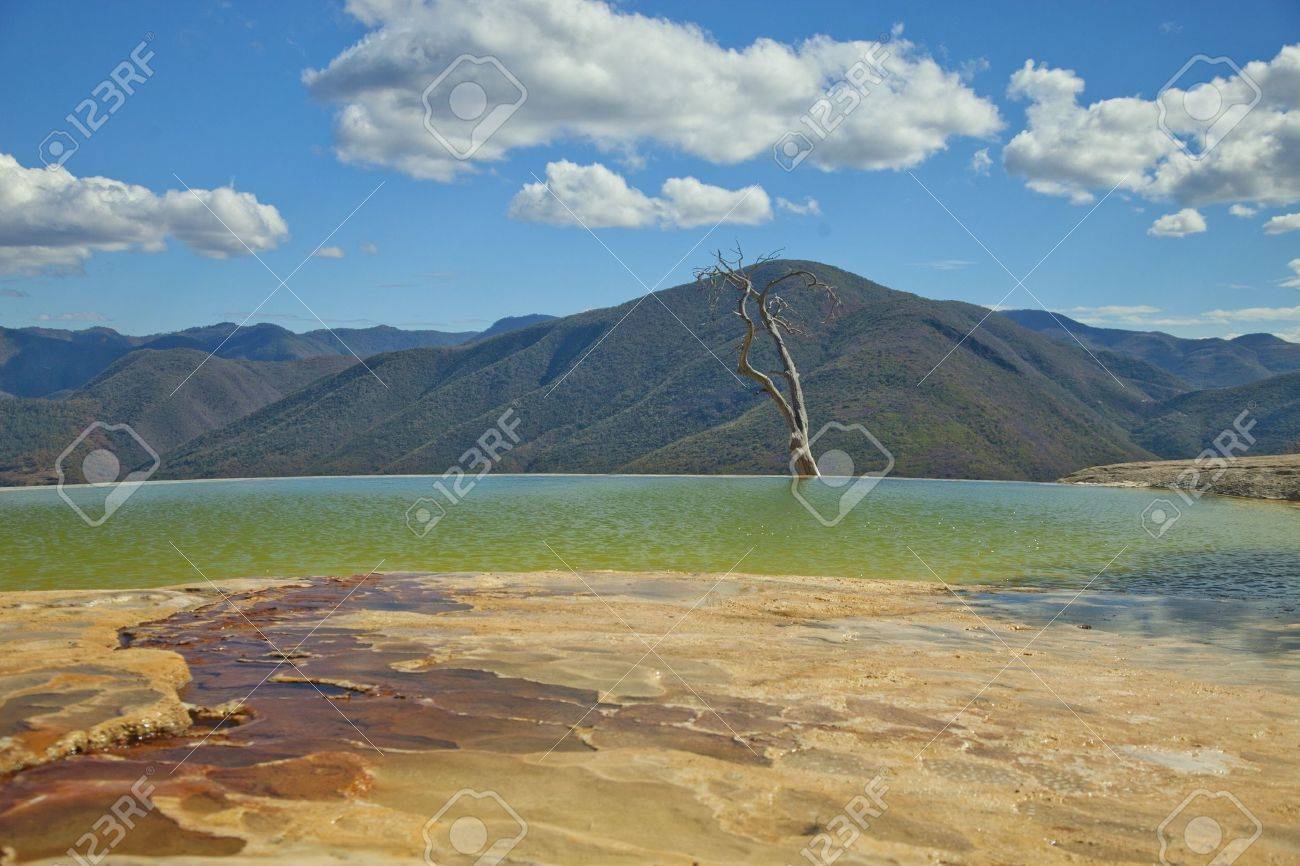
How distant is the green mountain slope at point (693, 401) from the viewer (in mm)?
71812

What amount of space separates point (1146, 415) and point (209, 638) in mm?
136188

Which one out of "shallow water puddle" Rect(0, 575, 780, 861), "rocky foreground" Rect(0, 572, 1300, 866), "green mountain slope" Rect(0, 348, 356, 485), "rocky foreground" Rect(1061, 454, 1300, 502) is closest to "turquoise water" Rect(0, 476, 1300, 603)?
"rocky foreground" Rect(1061, 454, 1300, 502)

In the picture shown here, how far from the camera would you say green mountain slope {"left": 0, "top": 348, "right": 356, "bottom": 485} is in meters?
115

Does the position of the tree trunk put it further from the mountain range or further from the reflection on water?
the reflection on water

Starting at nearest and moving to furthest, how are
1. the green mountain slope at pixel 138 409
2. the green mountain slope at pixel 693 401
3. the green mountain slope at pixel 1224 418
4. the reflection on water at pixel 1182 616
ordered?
the reflection on water at pixel 1182 616 → the green mountain slope at pixel 693 401 → the green mountain slope at pixel 1224 418 → the green mountain slope at pixel 138 409

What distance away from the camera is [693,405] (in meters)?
94.8

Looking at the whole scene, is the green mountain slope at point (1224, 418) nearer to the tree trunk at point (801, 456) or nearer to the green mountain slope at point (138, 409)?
the tree trunk at point (801, 456)

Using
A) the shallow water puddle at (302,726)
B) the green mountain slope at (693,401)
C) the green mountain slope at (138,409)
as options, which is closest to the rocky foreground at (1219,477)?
the green mountain slope at (693,401)

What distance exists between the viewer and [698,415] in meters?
92.2

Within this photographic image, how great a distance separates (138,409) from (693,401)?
385ft

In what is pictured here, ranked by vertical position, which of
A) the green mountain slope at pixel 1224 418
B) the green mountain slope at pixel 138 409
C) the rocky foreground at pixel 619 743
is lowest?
the green mountain slope at pixel 1224 418

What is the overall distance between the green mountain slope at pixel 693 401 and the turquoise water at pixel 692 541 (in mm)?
33133

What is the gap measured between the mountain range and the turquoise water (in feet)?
70.6

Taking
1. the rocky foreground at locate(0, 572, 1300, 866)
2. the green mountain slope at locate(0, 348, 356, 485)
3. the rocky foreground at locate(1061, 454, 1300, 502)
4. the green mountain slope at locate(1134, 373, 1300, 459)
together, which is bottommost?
the green mountain slope at locate(1134, 373, 1300, 459)
